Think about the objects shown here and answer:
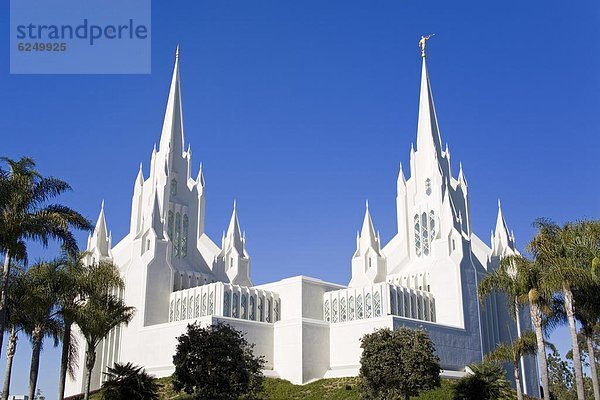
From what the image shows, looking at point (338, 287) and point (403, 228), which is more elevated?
point (403, 228)

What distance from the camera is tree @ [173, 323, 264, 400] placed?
87.0 feet

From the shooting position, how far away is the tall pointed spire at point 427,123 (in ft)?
184

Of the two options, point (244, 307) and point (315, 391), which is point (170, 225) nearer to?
point (244, 307)

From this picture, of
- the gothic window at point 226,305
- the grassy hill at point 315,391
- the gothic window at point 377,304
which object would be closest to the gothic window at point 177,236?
the gothic window at point 226,305

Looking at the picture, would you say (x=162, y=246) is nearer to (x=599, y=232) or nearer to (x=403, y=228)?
(x=403, y=228)

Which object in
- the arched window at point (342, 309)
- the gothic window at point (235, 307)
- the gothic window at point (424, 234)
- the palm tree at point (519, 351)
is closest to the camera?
the palm tree at point (519, 351)

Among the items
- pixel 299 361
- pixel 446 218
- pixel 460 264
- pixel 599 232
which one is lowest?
pixel 299 361

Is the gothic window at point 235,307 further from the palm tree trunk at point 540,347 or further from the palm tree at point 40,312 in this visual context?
the palm tree trunk at point 540,347

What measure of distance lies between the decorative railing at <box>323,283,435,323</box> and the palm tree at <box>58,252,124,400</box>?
66.8ft

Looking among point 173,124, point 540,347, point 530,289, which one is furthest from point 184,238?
point 540,347

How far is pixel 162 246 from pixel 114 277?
760 inches

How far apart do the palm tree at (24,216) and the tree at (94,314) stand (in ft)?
18.1

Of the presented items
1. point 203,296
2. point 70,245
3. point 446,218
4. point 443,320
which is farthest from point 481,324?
point 70,245

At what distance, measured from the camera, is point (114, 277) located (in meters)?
29.2
